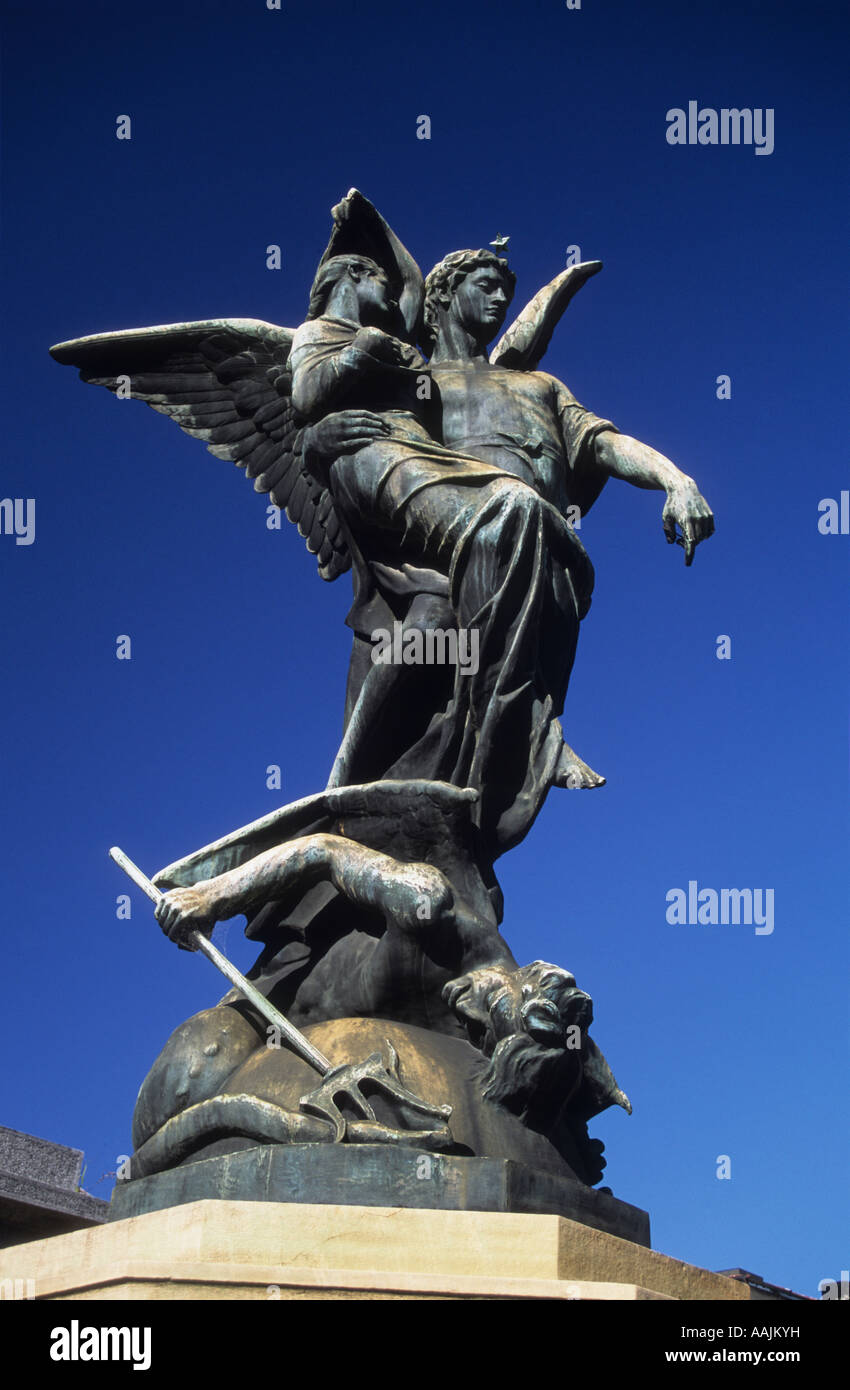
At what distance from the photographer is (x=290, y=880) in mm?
6109

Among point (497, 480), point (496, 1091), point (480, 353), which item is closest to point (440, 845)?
point (496, 1091)

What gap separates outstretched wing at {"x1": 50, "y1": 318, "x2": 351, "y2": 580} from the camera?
7918 millimetres

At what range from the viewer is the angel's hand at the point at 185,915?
6062mm

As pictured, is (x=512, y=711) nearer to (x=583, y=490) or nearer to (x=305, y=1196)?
(x=583, y=490)

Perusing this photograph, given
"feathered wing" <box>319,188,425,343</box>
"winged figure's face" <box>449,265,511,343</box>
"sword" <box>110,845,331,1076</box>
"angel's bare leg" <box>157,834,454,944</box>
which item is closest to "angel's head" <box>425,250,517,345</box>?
"winged figure's face" <box>449,265,511,343</box>

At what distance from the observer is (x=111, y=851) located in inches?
254

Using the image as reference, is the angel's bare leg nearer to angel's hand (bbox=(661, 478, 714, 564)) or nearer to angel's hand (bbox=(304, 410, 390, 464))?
angel's hand (bbox=(304, 410, 390, 464))

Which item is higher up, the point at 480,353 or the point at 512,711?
the point at 480,353

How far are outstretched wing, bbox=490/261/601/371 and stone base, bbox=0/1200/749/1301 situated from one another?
488 cm

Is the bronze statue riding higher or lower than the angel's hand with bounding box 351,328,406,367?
lower

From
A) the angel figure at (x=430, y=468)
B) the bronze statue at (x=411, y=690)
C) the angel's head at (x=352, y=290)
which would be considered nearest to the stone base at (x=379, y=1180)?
the bronze statue at (x=411, y=690)

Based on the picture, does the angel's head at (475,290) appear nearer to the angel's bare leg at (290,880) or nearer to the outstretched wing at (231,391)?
the outstretched wing at (231,391)

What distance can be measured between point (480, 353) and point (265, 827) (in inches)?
122
